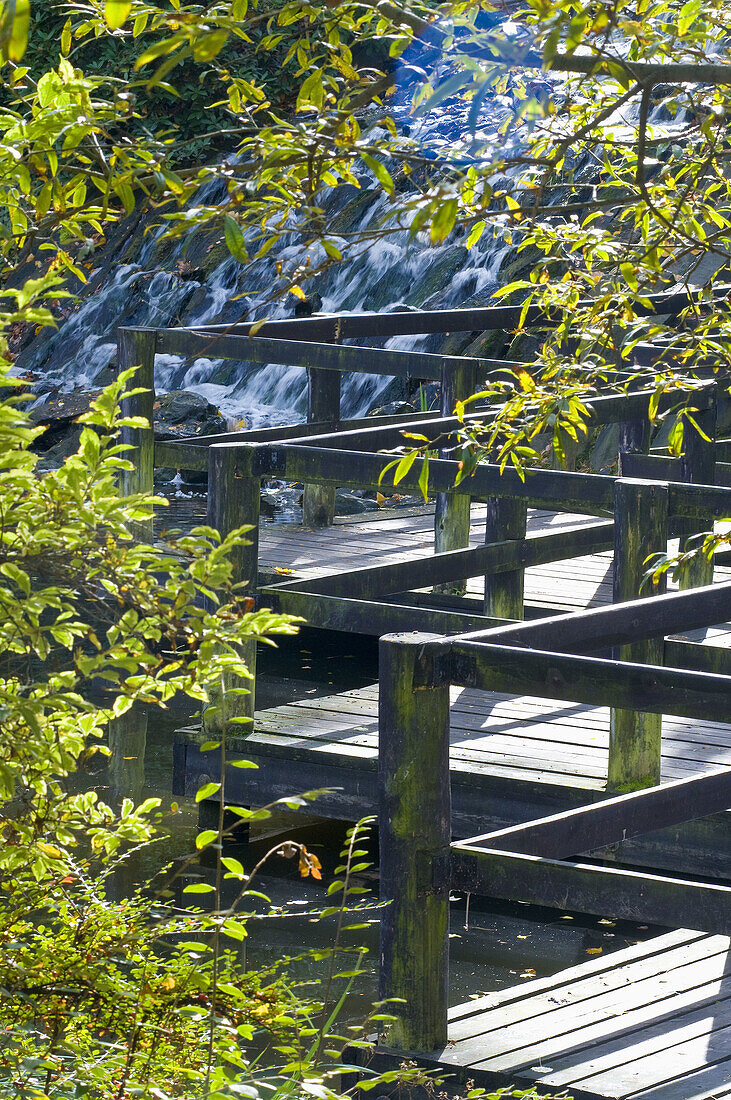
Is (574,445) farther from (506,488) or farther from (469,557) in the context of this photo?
(506,488)

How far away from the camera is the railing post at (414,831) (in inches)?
145

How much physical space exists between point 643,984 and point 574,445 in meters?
7.03

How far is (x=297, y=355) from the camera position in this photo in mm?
9094

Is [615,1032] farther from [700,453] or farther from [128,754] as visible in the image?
[700,453]

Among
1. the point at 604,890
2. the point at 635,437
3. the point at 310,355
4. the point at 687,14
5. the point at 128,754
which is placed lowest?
the point at 128,754

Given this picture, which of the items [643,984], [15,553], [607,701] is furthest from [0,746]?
[643,984]

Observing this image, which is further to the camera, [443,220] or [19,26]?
[443,220]

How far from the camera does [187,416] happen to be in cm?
1684

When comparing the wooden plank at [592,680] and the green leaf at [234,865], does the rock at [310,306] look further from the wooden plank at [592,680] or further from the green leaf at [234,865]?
the green leaf at [234,865]

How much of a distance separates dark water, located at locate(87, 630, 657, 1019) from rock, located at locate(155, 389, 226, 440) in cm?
872

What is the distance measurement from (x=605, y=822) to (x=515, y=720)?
9.85ft

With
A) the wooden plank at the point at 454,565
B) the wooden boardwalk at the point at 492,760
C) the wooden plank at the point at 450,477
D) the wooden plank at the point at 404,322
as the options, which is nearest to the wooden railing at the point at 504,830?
the wooden boardwalk at the point at 492,760

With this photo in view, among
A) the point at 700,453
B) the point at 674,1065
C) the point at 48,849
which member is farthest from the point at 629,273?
the point at 700,453

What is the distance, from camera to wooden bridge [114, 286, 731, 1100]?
359 centimetres
